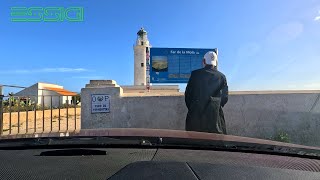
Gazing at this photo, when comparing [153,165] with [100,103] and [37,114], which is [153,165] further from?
[37,114]

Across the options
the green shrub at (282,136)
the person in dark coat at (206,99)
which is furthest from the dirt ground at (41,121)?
the green shrub at (282,136)

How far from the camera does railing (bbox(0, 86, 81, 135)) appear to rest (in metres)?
10.4

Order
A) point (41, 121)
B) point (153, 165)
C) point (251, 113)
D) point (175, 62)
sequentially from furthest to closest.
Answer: point (175, 62) → point (41, 121) → point (251, 113) → point (153, 165)

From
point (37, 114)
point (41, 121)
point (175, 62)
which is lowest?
point (41, 121)

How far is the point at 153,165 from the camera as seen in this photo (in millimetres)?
2080

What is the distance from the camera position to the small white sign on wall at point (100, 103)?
1009 centimetres

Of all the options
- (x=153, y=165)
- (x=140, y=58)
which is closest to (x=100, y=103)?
(x=153, y=165)

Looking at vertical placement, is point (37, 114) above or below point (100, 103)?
below

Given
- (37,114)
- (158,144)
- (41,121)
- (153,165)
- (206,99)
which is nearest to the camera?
(153,165)

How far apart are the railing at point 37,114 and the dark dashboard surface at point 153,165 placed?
26.6 feet

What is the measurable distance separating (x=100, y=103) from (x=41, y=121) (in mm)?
1971

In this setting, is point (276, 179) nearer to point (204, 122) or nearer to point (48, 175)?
point (48, 175)

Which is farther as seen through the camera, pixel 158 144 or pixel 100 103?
pixel 100 103

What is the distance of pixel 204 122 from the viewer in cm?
761
